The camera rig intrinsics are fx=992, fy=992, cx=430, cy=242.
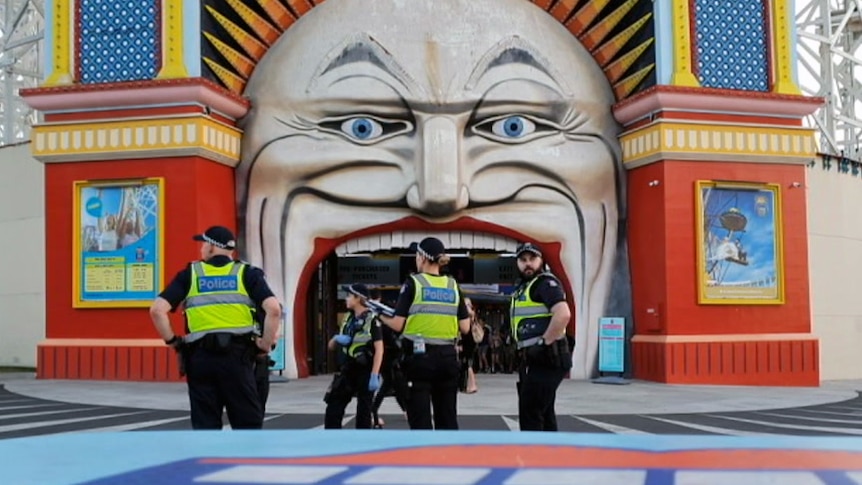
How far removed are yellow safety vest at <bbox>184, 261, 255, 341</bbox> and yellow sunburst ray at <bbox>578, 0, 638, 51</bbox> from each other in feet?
39.7

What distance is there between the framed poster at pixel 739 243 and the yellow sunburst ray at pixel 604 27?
3.11 meters

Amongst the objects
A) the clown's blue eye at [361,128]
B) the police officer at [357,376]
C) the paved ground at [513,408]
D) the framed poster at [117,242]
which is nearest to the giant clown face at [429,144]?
the clown's blue eye at [361,128]

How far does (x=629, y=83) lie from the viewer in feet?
54.0

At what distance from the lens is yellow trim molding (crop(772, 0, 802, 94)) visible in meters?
16.3

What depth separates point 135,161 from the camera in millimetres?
15305

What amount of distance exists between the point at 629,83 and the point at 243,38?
6417 millimetres

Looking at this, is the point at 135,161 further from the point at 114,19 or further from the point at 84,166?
the point at 114,19

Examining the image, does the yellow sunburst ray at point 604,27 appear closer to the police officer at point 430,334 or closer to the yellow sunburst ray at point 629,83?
the yellow sunburst ray at point 629,83

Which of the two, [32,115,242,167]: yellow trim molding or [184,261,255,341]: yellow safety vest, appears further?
[32,115,242,167]: yellow trim molding

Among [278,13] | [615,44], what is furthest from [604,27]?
[278,13]

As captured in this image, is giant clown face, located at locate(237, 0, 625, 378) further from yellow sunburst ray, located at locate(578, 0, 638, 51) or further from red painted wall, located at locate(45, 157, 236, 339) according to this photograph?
red painted wall, located at locate(45, 157, 236, 339)

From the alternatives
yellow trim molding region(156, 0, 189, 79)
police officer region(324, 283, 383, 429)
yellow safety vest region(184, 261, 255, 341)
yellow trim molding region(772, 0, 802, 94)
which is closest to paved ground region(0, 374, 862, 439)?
police officer region(324, 283, 383, 429)

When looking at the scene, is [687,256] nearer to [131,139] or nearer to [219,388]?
[131,139]

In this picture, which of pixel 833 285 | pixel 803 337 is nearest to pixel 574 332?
pixel 803 337
